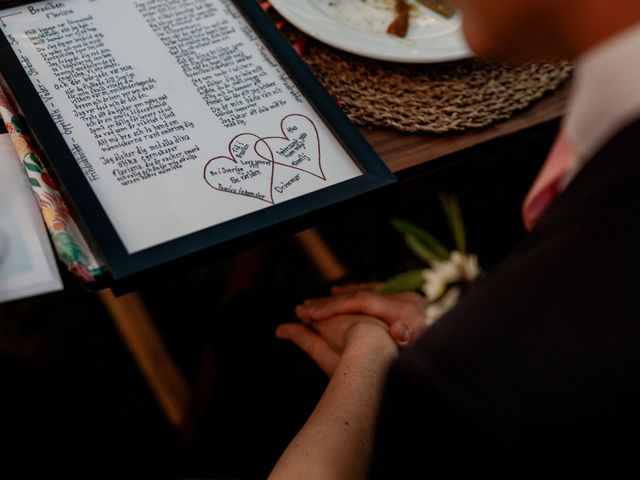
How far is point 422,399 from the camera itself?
1.71 ft

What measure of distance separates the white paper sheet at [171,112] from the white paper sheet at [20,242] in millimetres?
66

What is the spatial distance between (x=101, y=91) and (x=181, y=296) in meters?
0.87

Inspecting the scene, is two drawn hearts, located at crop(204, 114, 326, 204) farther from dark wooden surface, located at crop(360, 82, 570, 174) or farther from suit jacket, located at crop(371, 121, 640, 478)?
suit jacket, located at crop(371, 121, 640, 478)

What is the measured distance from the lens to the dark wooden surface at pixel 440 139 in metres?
0.88

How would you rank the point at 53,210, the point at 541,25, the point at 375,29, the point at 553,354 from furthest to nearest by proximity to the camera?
the point at 375,29 < the point at 53,210 < the point at 541,25 < the point at 553,354

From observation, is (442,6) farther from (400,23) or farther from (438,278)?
(438,278)

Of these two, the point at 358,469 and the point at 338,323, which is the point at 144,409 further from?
the point at 358,469

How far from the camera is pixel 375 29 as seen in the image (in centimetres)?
101

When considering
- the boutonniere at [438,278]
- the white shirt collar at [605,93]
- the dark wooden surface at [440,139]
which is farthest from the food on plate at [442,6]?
the white shirt collar at [605,93]

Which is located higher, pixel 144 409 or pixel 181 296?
pixel 181 296

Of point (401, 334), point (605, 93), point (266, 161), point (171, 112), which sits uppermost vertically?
point (171, 112)

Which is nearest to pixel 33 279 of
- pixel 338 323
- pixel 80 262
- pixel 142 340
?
pixel 80 262

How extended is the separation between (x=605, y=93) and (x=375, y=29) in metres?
0.54

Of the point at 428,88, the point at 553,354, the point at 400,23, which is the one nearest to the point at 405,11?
the point at 400,23
